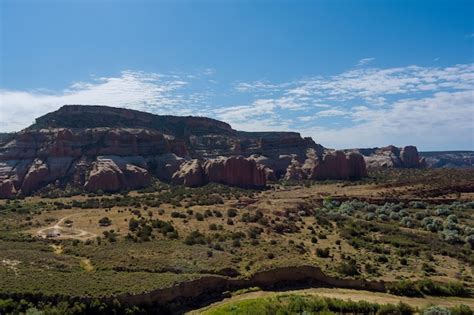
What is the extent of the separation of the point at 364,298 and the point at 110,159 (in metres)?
69.9

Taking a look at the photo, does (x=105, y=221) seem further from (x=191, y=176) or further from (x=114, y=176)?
(x=191, y=176)

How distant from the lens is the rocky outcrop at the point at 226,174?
88062 mm

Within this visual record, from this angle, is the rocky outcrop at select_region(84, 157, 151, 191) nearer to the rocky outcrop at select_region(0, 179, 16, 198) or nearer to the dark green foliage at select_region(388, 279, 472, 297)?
the rocky outcrop at select_region(0, 179, 16, 198)

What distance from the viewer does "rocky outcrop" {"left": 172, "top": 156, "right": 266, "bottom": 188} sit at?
8806 cm

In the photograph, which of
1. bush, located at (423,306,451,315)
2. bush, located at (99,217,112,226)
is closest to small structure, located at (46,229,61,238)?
bush, located at (99,217,112,226)

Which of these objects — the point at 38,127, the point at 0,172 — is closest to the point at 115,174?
the point at 0,172

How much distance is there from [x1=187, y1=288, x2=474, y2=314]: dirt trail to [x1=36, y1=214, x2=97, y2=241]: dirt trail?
1844 cm

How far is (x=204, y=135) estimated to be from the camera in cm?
13025

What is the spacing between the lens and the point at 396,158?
152 metres

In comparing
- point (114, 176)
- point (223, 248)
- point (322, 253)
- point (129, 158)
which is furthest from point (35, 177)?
point (322, 253)

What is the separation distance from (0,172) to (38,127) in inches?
834

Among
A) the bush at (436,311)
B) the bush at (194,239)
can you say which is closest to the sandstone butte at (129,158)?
the bush at (194,239)

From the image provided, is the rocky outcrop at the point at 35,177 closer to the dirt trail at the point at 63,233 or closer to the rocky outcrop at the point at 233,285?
the dirt trail at the point at 63,233

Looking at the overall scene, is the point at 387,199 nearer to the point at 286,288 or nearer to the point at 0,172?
the point at 286,288
